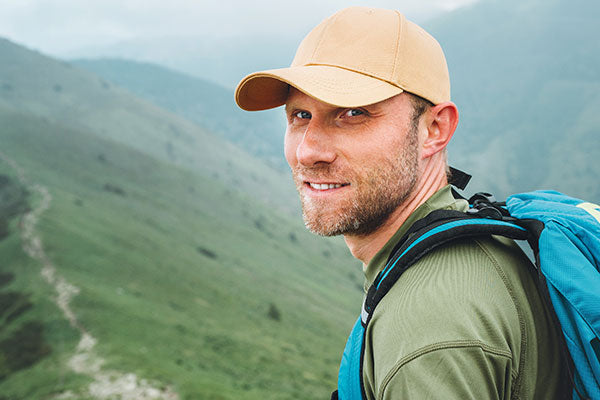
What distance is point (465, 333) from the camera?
1766mm

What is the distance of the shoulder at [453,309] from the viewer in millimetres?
1779

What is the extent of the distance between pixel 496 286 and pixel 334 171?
4.06 ft

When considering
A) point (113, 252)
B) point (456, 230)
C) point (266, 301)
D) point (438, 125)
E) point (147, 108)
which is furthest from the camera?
point (147, 108)

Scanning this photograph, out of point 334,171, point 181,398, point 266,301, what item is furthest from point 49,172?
point 334,171

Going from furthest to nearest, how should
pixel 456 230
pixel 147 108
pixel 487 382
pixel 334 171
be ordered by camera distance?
1. pixel 147 108
2. pixel 334 171
3. pixel 456 230
4. pixel 487 382

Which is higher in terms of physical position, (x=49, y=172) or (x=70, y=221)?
(x=70, y=221)

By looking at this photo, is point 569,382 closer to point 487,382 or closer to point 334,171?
point 487,382

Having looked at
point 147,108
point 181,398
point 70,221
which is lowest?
point 147,108

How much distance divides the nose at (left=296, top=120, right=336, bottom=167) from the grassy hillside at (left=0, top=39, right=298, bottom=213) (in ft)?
507

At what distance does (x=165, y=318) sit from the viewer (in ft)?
138

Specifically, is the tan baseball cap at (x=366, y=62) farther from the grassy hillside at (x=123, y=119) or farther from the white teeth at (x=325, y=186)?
the grassy hillside at (x=123, y=119)

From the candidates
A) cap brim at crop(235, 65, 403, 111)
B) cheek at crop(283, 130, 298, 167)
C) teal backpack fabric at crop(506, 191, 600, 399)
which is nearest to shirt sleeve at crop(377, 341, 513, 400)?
teal backpack fabric at crop(506, 191, 600, 399)

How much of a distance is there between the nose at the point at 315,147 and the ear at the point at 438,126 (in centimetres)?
63

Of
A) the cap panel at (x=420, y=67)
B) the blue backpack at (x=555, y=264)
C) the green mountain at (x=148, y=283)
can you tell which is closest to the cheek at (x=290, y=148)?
the cap panel at (x=420, y=67)
